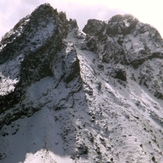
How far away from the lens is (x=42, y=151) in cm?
2958

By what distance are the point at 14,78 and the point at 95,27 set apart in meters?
48.0

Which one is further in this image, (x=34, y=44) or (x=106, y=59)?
(x=106, y=59)

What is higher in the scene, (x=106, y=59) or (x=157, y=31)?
(x=157, y=31)

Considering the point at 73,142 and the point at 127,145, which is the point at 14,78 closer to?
the point at 73,142

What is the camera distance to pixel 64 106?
37.3m

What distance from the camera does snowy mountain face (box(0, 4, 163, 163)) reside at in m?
31.4

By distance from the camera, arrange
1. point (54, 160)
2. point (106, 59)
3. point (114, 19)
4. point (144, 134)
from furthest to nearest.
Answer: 1. point (114, 19)
2. point (106, 59)
3. point (144, 134)
4. point (54, 160)

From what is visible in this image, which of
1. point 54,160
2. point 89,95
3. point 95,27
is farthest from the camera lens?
point 95,27

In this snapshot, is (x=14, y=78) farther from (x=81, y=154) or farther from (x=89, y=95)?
(x=81, y=154)

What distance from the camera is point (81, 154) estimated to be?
30453mm

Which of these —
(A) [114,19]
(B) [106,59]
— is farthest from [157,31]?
(B) [106,59]

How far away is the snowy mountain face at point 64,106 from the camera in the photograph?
31.4 meters

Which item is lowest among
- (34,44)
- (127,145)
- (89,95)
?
(127,145)

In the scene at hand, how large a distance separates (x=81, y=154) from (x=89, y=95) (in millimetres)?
13050
